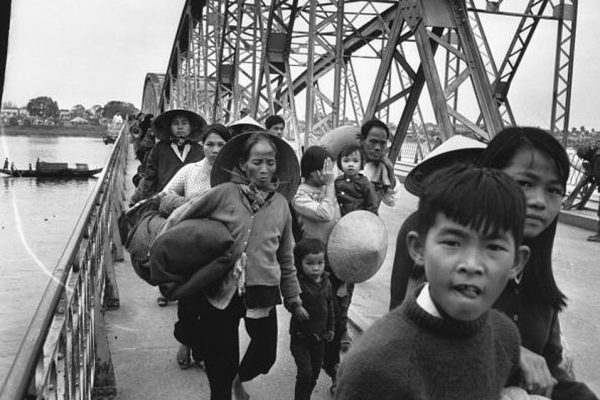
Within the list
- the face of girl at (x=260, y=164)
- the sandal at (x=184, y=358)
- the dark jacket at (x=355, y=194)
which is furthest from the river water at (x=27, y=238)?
the dark jacket at (x=355, y=194)

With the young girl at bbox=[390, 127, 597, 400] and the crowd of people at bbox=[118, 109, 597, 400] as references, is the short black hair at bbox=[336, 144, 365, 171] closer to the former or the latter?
the crowd of people at bbox=[118, 109, 597, 400]

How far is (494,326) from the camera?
1.42 metres

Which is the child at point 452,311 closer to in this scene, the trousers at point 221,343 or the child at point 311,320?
the trousers at point 221,343

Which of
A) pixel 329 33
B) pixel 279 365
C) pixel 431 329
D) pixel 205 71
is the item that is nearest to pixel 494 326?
pixel 431 329

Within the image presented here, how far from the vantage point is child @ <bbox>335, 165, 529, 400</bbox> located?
1224mm

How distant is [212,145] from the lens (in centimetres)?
429

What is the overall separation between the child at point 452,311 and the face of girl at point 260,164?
208 centimetres

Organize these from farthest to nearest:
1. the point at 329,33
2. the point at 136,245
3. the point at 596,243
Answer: the point at 329,33 < the point at 596,243 < the point at 136,245

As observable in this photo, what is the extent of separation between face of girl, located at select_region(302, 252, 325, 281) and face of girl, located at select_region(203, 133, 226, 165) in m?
1.09

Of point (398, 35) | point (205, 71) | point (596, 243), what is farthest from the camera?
point (205, 71)

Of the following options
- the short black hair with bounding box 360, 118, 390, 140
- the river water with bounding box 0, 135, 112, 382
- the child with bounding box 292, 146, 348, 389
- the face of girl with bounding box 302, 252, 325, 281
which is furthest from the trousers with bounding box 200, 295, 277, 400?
the short black hair with bounding box 360, 118, 390, 140

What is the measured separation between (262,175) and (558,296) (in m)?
1.92

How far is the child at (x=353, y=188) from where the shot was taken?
430 cm

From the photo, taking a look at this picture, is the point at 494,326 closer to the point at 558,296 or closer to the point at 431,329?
the point at 431,329
